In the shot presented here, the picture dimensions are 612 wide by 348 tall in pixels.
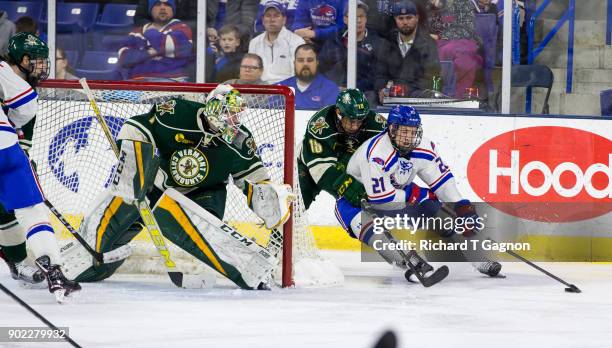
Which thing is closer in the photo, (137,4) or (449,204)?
(449,204)

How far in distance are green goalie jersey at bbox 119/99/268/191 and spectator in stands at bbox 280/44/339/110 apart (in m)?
1.95

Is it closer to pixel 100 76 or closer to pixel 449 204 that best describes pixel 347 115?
pixel 449 204

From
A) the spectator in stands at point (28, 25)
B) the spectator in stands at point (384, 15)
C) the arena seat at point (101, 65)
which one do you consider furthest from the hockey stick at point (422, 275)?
the spectator in stands at point (28, 25)

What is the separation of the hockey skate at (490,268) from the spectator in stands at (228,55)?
7.06 ft

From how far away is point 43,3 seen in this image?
23.5 ft

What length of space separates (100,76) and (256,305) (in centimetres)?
302

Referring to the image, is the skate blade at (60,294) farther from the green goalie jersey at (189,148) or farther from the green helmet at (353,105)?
the green helmet at (353,105)

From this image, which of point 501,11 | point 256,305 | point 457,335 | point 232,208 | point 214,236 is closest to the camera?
point 457,335

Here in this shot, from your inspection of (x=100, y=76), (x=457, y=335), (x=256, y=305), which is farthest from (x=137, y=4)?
(x=457, y=335)

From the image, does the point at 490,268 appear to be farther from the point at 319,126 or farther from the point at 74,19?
the point at 74,19

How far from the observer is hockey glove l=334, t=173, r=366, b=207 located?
5.48 meters

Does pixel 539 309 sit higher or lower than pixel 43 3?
lower

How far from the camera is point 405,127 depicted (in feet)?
17.2

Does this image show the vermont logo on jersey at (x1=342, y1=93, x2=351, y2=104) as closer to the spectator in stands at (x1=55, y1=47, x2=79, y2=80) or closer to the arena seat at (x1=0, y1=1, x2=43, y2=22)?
the spectator in stands at (x1=55, y1=47, x2=79, y2=80)
